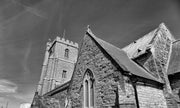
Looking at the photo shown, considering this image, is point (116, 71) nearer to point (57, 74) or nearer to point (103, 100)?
point (103, 100)

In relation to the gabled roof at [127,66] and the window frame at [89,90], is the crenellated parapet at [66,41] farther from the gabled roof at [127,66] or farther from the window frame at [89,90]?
the window frame at [89,90]

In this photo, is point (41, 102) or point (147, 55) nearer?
point (41, 102)

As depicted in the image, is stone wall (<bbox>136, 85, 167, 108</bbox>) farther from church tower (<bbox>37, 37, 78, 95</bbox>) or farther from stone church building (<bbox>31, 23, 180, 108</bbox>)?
church tower (<bbox>37, 37, 78, 95</bbox>)

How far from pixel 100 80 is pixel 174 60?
7778 millimetres

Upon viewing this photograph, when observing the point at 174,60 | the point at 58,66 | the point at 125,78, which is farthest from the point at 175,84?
the point at 58,66

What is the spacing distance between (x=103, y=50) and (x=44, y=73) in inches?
1298

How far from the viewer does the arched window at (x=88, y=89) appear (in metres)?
9.90

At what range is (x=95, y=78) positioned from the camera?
9.99m

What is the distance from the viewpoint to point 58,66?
120 ft

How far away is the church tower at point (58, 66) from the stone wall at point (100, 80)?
23.3 meters

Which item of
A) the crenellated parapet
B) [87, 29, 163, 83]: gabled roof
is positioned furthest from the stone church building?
the crenellated parapet

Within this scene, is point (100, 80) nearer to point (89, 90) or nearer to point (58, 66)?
point (89, 90)

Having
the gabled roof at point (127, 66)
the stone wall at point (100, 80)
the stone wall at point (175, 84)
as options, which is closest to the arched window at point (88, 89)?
the stone wall at point (100, 80)

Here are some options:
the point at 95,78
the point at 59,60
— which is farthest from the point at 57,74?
the point at 95,78
